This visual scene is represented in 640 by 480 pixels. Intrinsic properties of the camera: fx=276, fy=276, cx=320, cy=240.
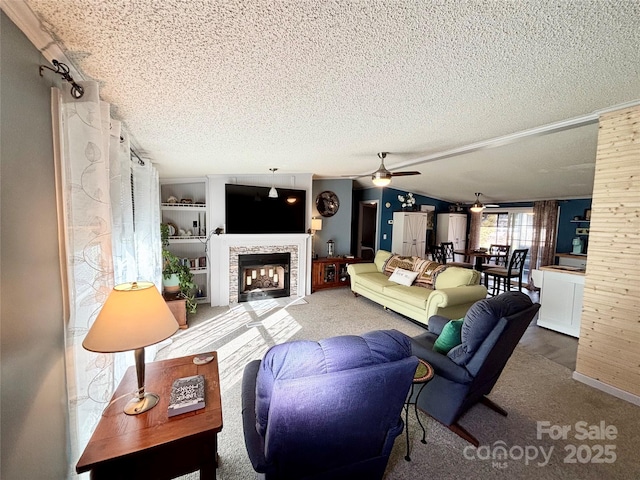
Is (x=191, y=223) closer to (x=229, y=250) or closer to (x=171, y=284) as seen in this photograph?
(x=229, y=250)

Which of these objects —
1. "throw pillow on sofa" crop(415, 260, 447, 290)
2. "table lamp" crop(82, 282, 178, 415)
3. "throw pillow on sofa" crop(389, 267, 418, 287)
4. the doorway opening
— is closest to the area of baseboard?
"throw pillow on sofa" crop(415, 260, 447, 290)

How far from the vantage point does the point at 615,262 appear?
2.46 meters

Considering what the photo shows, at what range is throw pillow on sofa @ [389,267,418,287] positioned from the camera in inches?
178

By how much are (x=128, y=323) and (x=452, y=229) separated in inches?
338

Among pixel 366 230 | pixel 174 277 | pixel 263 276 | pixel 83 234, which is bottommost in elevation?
pixel 263 276

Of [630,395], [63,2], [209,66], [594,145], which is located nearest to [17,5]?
[63,2]

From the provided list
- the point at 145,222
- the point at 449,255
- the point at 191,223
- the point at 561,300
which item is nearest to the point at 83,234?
the point at 145,222

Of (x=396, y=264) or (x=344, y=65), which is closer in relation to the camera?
(x=344, y=65)

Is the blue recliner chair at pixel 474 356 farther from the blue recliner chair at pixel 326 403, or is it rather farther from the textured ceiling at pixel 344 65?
the textured ceiling at pixel 344 65

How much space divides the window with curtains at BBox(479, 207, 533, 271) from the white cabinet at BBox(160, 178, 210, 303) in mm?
7943

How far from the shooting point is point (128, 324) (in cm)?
121

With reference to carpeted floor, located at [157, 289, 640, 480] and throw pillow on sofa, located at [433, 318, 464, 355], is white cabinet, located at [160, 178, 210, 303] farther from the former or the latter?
throw pillow on sofa, located at [433, 318, 464, 355]

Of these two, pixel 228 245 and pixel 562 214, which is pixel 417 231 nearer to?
pixel 562 214

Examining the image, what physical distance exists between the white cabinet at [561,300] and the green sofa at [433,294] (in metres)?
0.92
